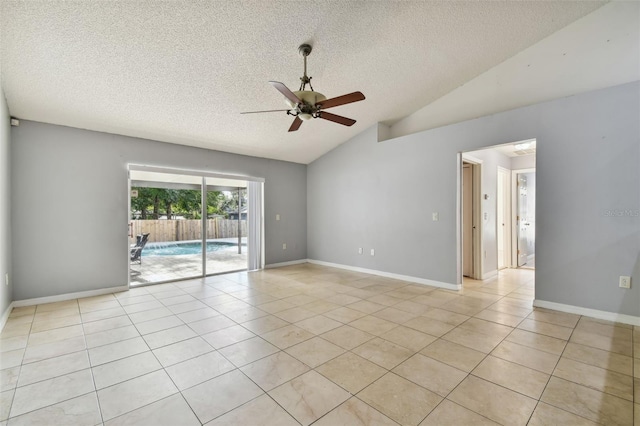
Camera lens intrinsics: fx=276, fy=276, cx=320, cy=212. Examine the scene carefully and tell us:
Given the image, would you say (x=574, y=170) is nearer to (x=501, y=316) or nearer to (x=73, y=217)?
(x=501, y=316)

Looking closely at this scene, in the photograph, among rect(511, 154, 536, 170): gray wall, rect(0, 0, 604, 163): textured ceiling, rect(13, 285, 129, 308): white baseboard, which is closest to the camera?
rect(0, 0, 604, 163): textured ceiling

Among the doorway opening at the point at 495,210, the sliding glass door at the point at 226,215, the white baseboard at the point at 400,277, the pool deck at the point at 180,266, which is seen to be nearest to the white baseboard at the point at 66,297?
the pool deck at the point at 180,266

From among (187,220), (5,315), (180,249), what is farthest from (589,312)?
(180,249)

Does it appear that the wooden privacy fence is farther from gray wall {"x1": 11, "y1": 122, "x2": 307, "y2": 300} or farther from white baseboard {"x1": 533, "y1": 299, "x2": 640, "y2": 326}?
white baseboard {"x1": 533, "y1": 299, "x2": 640, "y2": 326}

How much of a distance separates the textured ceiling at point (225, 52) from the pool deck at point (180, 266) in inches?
104

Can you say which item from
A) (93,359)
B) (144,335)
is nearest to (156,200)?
(144,335)

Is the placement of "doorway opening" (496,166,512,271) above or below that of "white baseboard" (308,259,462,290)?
above

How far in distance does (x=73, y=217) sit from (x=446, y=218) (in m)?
5.83

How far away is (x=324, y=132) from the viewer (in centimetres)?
554

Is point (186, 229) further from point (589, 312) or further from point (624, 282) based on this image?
point (624, 282)

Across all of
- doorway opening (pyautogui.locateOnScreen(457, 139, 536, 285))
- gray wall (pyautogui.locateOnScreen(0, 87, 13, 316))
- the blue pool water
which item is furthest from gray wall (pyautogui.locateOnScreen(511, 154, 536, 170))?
gray wall (pyautogui.locateOnScreen(0, 87, 13, 316))

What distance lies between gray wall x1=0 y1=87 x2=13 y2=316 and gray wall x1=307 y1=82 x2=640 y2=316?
5.41 meters

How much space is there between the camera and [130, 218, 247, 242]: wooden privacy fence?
226 inches

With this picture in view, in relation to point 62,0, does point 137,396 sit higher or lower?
lower
